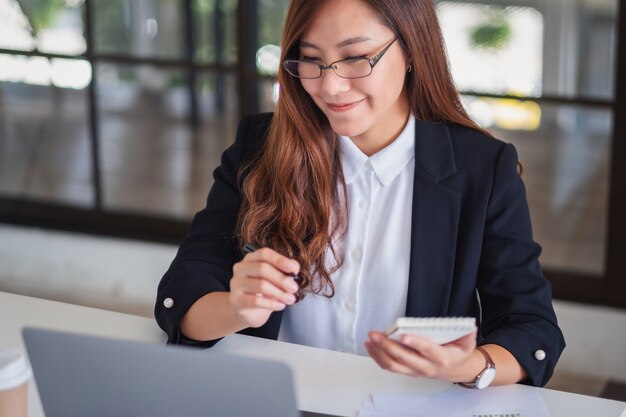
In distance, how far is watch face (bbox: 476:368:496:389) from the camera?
1607 mm

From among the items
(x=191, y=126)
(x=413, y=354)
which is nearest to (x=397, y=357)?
(x=413, y=354)

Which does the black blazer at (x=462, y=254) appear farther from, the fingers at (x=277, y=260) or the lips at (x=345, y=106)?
the fingers at (x=277, y=260)

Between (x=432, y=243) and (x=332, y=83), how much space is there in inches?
14.0

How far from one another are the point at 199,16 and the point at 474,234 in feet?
7.32

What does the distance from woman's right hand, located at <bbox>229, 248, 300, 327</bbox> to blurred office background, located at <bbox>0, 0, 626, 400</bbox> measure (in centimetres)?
182

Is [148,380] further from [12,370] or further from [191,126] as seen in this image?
[191,126]

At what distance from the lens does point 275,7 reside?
11.8 feet

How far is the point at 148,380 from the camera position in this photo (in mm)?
1186

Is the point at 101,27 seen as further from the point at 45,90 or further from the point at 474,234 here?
the point at 474,234

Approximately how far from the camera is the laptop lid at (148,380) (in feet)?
3.69

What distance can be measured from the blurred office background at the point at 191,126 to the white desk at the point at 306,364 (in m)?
1.65

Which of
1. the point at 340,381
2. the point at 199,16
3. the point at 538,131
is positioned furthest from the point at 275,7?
the point at 340,381

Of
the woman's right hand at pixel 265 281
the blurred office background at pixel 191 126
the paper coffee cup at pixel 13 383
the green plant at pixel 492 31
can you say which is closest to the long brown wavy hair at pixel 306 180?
the woman's right hand at pixel 265 281

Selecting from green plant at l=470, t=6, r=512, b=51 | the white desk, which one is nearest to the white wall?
green plant at l=470, t=6, r=512, b=51
